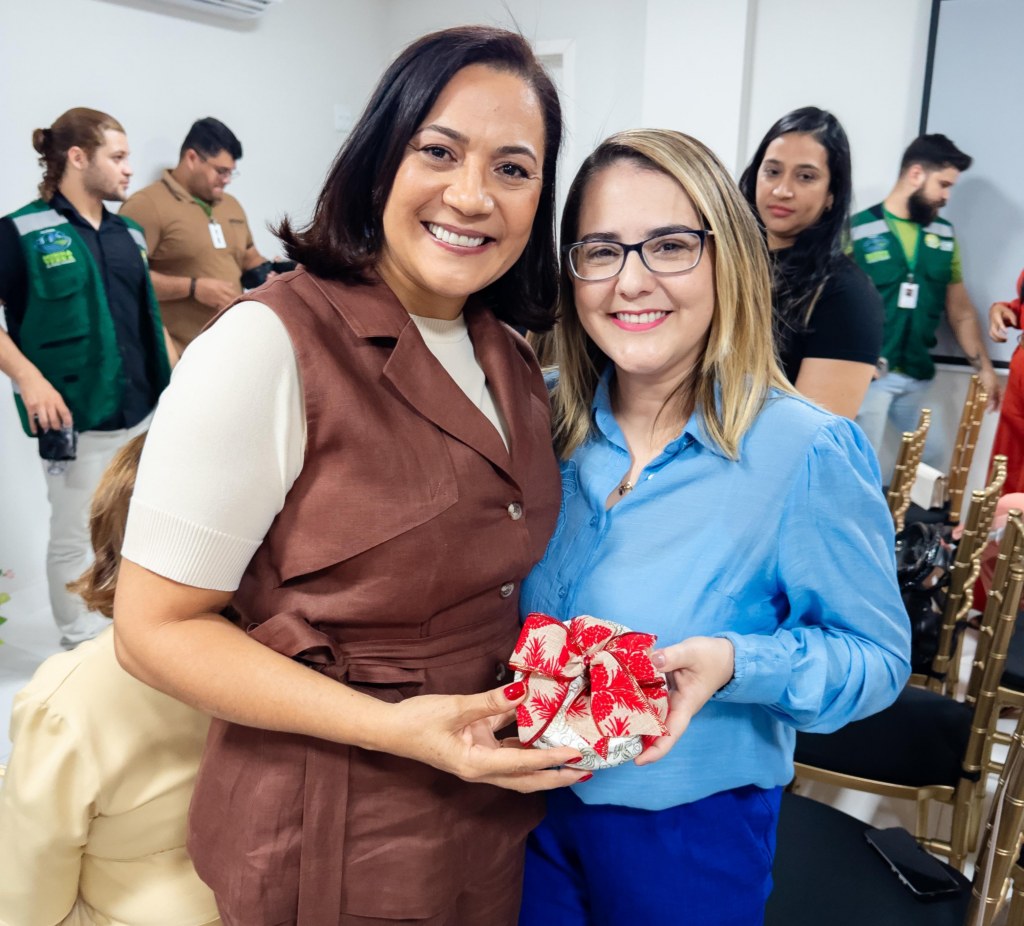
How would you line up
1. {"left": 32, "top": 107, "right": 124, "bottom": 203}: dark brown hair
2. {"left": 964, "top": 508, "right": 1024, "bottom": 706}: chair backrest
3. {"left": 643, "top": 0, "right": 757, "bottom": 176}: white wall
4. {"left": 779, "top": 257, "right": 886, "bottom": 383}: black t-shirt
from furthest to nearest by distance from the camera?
1. {"left": 643, "top": 0, "right": 757, "bottom": 176}: white wall
2. {"left": 32, "top": 107, "right": 124, "bottom": 203}: dark brown hair
3. {"left": 779, "top": 257, "right": 886, "bottom": 383}: black t-shirt
4. {"left": 964, "top": 508, "right": 1024, "bottom": 706}: chair backrest

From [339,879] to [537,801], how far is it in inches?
11.8

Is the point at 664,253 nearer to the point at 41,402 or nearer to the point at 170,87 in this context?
the point at 41,402

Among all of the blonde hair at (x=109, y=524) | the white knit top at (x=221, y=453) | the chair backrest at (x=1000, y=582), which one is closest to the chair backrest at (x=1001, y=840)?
the chair backrest at (x=1000, y=582)

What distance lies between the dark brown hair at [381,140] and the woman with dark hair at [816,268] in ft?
4.09

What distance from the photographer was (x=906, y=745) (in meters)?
1.85

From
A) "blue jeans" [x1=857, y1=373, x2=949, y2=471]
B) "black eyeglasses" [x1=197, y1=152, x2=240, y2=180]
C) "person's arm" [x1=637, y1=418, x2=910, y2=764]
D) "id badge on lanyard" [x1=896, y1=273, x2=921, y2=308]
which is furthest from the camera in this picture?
"blue jeans" [x1=857, y1=373, x2=949, y2=471]

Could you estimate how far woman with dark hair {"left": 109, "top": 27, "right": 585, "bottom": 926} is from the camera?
0.85 m

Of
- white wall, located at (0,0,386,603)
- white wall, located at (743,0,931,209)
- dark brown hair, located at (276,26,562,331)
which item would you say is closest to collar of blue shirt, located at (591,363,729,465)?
dark brown hair, located at (276,26,562,331)

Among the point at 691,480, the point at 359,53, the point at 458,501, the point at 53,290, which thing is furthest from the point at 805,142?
the point at 359,53

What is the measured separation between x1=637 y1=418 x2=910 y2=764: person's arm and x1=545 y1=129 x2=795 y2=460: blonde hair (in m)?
0.12

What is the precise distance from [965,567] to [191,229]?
345cm

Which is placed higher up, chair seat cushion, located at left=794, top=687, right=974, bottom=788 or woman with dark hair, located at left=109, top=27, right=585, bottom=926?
woman with dark hair, located at left=109, top=27, right=585, bottom=926

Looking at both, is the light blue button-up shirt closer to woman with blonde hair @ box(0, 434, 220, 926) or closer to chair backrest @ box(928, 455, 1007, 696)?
woman with blonde hair @ box(0, 434, 220, 926)

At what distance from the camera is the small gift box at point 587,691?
0.89 metres
